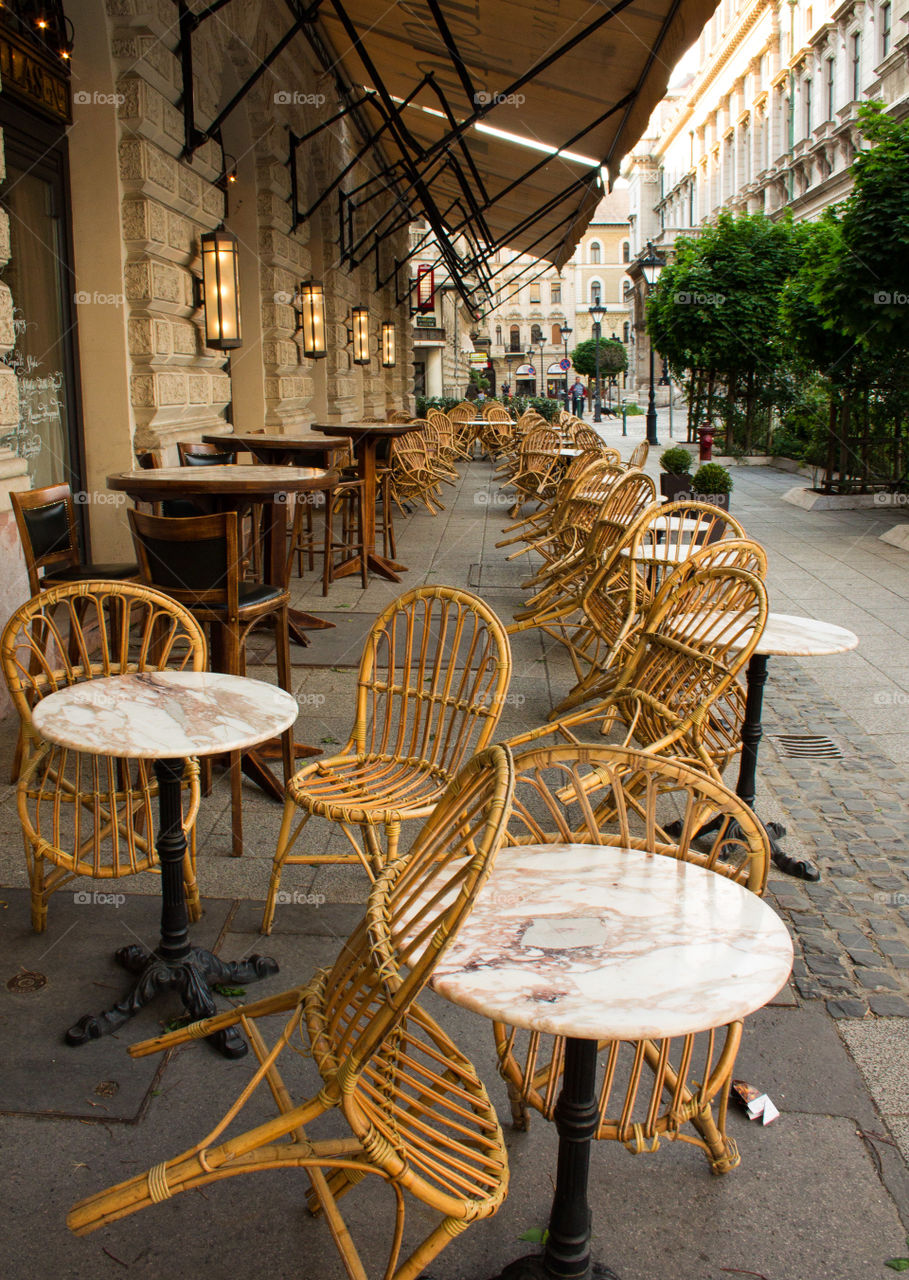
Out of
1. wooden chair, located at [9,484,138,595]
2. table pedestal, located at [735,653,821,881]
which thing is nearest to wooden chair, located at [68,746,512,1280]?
table pedestal, located at [735,653,821,881]

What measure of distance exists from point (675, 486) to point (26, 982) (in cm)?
890

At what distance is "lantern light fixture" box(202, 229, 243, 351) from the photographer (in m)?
7.54

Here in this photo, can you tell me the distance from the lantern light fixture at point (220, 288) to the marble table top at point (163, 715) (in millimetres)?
4998

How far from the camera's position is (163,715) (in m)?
2.84

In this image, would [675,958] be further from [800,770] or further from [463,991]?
[800,770]

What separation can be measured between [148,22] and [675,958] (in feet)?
22.5

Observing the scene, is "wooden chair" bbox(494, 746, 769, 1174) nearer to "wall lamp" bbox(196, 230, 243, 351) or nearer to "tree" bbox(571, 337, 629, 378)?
"wall lamp" bbox(196, 230, 243, 351)

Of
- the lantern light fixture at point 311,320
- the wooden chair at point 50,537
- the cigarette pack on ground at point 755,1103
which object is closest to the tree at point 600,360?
the lantern light fixture at point 311,320

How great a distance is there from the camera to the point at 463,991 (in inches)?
65.4
